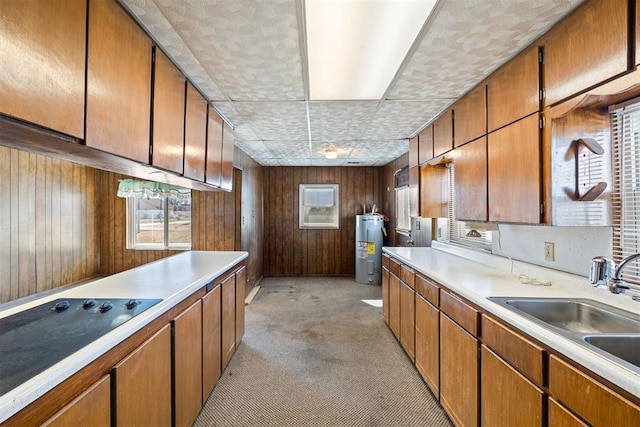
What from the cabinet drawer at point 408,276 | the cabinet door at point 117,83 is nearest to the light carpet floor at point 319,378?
the cabinet drawer at point 408,276

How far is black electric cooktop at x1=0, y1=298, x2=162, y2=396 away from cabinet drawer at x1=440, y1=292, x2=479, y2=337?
1.69 metres

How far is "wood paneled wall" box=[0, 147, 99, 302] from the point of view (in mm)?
3293

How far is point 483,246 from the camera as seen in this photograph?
273 centimetres

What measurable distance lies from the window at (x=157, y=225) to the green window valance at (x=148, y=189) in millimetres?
571

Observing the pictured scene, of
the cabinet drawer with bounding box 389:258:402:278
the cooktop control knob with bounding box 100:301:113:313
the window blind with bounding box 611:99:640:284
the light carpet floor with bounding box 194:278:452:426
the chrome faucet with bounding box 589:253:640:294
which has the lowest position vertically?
the light carpet floor with bounding box 194:278:452:426

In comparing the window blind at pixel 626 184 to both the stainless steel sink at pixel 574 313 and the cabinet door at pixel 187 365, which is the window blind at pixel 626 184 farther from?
the cabinet door at pixel 187 365

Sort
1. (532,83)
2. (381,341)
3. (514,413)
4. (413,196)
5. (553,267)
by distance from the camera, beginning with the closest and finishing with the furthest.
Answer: (514,413)
(532,83)
(553,267)
(381,341)
(413,196)

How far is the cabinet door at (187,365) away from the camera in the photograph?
5.23 feet

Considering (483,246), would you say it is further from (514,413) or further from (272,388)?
(272,388)

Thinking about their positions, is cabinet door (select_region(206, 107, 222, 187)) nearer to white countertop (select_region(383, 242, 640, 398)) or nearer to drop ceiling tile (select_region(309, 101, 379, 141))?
Result: drop ceiling tile (select_region(309, 101, 379, 141))

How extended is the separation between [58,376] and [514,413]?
1.72 meters

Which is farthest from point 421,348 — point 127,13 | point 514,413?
point 127,13

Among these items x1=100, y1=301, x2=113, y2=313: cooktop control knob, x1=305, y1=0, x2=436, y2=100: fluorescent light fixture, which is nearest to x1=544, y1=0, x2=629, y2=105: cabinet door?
x1=305, y1=0, x2=436, y2=100: fluorescent light fixture

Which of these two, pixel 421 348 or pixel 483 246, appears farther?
pixel 483 246
